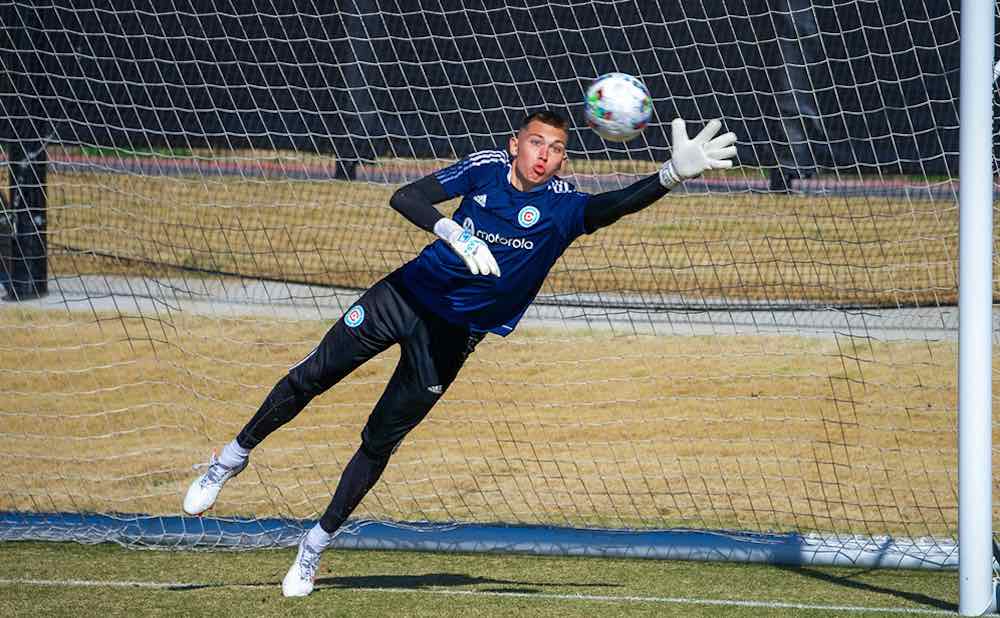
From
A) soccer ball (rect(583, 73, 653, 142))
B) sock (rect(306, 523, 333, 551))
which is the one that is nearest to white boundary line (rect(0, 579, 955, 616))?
sock (rect(306, 523, 333, 551))

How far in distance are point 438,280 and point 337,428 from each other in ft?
13.3

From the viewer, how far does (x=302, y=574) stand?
556cm

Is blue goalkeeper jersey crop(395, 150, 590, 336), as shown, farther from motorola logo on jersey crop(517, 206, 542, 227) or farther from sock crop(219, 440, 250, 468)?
sock crop(219, 440, 250, 468)

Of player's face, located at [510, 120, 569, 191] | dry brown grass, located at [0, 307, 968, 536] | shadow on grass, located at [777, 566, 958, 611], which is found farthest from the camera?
dry brown grass, located at [0, 307, 968, 536]

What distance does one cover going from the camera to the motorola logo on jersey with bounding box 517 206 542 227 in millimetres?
5242

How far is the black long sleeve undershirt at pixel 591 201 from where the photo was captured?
194 inches

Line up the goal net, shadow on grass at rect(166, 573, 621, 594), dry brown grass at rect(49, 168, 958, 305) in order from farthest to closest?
dry brown grass at rect(49, 168, 958, 305)
the goal net
shadow on grass at rect(166, 573, 621, 594)

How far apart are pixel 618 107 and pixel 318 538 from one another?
90.4 inches

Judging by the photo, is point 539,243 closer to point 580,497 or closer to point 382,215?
point 580,497

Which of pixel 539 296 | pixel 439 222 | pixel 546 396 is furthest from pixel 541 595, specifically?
pixel 539 296

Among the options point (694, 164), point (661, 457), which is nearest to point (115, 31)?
point (661, 457)

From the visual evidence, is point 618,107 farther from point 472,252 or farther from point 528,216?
point 472,252

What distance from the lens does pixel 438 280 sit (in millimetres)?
5391

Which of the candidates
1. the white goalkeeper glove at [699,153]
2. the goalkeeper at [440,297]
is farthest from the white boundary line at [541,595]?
the white goalkeeper glove at [699,153]
